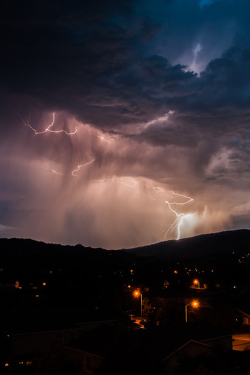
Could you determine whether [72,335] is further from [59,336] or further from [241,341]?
[241,341]

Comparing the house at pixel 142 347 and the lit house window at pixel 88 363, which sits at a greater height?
the house at pixel 142 347

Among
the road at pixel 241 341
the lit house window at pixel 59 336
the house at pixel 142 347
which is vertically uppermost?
the house at pixel 142 347

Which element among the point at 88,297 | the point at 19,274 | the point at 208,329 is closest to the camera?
the point at 208,329

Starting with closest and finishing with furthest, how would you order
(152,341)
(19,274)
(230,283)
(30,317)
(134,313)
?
(152,341), (30,317), (134,313), (19,274), (230,283)

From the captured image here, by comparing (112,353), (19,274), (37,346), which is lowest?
(37,346)

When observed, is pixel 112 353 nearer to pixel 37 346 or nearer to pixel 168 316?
pixel 37 346

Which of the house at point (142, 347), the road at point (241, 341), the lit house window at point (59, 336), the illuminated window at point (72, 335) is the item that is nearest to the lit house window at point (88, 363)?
the house at point (142, 347)

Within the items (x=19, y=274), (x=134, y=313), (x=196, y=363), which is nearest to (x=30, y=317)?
(x=196, y=363)

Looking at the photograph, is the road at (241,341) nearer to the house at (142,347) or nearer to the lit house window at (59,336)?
the house at (142,347)

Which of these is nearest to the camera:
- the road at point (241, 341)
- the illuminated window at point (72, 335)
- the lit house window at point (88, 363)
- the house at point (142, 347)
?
the house at point (142, 347)

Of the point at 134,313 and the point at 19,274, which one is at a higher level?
the point at 19,274
